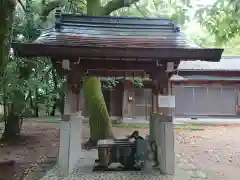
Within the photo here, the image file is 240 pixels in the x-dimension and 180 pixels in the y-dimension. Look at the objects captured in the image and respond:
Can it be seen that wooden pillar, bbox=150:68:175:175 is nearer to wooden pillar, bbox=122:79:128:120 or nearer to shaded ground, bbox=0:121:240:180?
shaded ground, bbox=0:121:240:180

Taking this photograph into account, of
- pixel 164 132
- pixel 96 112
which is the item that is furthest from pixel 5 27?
pixel 96 112

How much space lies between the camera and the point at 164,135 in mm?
6734

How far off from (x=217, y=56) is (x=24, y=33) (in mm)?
6531

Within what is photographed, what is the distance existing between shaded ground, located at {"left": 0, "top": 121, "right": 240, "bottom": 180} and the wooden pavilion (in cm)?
135

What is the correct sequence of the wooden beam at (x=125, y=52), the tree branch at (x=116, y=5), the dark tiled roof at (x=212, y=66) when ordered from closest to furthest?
the wooden beam at (x=125, y=52)
the tree branch at (x=116, y=5)
the dark tiled roof at (x=212, y=66)

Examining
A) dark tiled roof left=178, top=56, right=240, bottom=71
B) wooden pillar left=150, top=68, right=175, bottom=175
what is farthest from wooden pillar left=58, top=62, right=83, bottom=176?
dark tiled roof left=178, top=56, right=240, bottom=71

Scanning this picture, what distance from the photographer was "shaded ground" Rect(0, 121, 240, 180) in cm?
755

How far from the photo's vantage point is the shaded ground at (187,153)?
755cm

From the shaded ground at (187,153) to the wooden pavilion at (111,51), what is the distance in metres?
1.35

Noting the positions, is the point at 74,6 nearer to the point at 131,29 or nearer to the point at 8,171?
the point at 131,29

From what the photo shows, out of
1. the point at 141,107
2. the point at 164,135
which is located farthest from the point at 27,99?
the point at 141,107

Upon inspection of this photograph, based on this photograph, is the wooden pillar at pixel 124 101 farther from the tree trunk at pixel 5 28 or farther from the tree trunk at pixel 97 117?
the tree trunk at pixel 5 28

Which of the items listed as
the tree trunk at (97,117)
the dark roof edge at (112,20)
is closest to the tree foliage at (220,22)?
the dark roof edge at (112,20)

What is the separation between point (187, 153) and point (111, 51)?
18.4 feet
